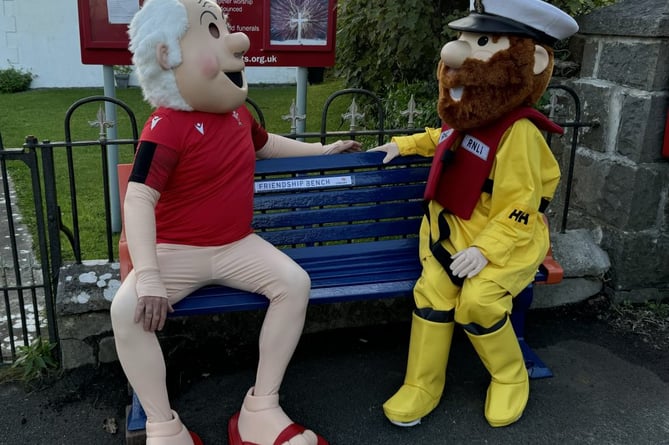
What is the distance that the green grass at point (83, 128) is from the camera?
5.35 m

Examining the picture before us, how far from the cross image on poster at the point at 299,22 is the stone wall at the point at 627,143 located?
5.16 ft

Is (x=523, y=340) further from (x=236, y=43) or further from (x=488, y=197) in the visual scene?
(x=236, y=43)

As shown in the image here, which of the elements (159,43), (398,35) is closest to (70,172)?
(159,43)

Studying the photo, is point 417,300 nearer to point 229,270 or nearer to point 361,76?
point 229,270

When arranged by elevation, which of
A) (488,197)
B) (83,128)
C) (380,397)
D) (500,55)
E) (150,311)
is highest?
(500,55)

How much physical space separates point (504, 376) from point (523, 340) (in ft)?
1.47

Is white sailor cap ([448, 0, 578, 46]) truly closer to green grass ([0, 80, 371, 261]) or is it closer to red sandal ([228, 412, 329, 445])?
red sandal ([228, 412, 329, 445])

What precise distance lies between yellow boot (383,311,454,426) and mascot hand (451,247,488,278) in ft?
0.65

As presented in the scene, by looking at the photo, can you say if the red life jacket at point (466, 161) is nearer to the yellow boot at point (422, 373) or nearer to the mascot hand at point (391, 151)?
the mascot hand at point (391, 151)

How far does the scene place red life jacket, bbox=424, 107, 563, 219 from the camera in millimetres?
2656

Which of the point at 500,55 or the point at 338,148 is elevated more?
the point at 500,55

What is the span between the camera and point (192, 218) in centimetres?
254

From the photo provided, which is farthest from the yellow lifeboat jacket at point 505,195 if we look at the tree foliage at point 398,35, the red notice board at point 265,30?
the red notice board at point 265,30

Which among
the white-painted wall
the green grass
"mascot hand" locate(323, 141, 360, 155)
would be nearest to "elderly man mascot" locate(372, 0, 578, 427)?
"mascot hand" locate(323, 141, 360, 155)
